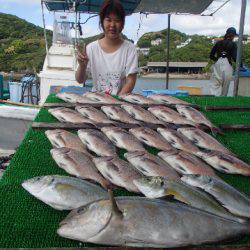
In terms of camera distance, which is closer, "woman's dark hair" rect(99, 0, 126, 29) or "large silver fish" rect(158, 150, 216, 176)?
"large silver fish" rect(158, 150, 216, 176)

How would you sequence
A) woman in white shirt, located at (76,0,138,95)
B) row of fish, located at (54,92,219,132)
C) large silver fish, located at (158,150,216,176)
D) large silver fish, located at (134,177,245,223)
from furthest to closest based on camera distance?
woman in white shirt, located at (76,0,138,95)
row of fish, located at (54,92,219,132)
large silver fish, located at (158,150,216,176)
large silver fish, located at (134,177,245,223)

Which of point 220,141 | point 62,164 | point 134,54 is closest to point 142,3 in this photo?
point 134,54

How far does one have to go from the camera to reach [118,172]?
7.89 feet

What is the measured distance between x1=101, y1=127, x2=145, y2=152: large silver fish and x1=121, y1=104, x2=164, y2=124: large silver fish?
22.4 inches

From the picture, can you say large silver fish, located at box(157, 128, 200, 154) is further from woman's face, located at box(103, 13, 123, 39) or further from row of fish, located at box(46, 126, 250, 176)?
woman's face, located at box(103, 13, 123, 39)

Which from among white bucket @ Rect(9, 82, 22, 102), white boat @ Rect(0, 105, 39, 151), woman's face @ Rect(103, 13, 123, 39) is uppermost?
woman's face @ Rect(103, 13, 123, 39)

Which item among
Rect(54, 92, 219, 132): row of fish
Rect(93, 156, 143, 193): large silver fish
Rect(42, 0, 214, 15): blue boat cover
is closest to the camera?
Rect(93, 156, 143, 193): large silver fish

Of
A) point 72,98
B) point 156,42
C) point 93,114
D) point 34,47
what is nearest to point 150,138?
point 93,114

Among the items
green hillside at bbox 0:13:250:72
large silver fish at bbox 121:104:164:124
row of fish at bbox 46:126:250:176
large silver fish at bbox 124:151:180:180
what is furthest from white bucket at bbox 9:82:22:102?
large silver fish at bbox 124:151:180:180

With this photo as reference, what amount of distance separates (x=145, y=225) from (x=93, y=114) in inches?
88.7

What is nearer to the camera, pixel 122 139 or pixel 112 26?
pixel 122 139

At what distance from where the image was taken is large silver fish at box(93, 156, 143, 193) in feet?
7.51

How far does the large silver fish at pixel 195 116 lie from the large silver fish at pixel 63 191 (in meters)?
1.77

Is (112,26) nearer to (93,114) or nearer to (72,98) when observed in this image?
(72,98)
